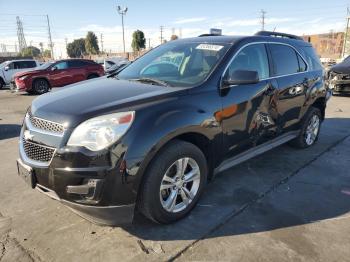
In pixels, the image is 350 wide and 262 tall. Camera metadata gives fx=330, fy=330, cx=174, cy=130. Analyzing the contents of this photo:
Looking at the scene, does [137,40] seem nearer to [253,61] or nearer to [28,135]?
[253,61]

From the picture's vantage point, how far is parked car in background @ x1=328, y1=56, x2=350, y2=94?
36.2 feet

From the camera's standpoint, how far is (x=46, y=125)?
2.81 metres

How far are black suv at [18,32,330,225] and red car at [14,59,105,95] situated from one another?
11693 mm

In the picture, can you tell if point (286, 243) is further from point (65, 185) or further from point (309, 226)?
point (65, 185)

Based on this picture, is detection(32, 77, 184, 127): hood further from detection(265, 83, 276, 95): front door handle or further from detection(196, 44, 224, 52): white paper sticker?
detection(265, 83, 276, 95): front door handle

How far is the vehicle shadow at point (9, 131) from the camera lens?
6.70 meters

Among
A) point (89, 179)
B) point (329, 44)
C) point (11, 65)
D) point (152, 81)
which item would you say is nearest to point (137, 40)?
point (329, 44)

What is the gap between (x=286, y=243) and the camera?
288 centimetres

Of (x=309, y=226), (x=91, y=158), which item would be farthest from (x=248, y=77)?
(x=91, y=158)

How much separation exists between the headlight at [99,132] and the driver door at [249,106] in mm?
1218

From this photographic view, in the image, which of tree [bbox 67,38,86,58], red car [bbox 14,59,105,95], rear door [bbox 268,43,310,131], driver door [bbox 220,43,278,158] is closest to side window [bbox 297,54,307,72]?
rear door [bbox 268,43,310,131]

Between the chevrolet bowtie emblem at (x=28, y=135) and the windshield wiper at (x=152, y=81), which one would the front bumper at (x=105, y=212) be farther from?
the windshield wiper at (x=152, y=81)

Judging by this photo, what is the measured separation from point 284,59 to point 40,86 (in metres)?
12.8

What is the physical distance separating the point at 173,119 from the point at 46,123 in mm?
1087
